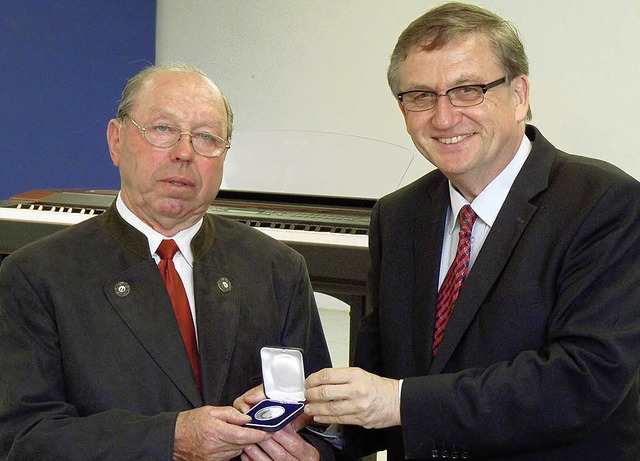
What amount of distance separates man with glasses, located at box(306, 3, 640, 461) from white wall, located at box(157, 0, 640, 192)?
3.60 metres

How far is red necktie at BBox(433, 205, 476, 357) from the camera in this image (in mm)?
2383

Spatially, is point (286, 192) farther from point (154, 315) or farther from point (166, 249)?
point (154, 315)

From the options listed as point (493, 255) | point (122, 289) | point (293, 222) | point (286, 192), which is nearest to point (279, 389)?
point (122, 289)

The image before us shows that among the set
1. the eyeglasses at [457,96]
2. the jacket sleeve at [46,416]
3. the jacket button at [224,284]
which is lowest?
the jacket sleeve at [46,416]

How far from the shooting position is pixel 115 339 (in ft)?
7.56

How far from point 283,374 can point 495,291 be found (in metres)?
0.52

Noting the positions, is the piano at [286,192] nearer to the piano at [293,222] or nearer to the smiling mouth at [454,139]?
the piano at [293,222]

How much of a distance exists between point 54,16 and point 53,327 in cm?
425

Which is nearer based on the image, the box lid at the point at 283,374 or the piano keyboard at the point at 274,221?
the box lid at the point at 283,374

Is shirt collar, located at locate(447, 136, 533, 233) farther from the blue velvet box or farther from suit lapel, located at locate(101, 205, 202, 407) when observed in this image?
suit lapel, located at locate(101, 205, 202, 407)

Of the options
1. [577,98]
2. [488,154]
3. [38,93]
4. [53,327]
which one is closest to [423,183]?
[488,154]

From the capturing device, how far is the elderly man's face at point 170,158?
2395 mm

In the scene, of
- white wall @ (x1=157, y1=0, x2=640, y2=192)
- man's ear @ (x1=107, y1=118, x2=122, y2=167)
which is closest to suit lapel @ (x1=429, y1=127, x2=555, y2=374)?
man's ear @ (x1=107, y1=118, x2=122, y2=167)

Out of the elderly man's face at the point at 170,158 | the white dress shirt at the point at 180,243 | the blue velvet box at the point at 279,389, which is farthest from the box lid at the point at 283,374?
the elderly man's face at the point at 170,158
